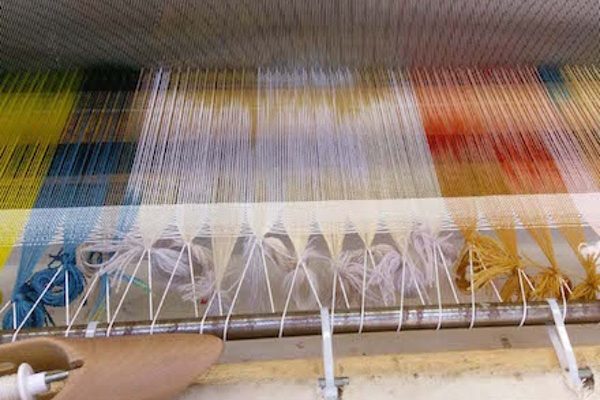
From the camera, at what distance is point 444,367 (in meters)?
0.69

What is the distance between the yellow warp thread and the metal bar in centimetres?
22

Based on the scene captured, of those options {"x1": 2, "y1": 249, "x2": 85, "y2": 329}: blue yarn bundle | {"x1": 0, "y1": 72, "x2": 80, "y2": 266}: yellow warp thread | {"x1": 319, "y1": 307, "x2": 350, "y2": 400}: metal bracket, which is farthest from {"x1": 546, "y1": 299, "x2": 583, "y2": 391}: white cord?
{"x1": 0, "y1": 72, "x2": 80, "y2": 266}: yellow warp thread

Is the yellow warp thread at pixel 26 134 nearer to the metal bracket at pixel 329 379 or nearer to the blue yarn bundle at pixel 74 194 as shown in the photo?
the blue yarn bundle at pixel 74 194

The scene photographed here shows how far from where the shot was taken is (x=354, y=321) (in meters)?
0.70

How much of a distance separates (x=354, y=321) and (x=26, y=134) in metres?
0.72

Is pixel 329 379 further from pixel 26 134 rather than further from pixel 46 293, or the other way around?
pixel 26 134

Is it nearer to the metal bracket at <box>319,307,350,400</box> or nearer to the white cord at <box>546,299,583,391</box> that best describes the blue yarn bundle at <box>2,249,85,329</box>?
the metal bracket at <box>319,307,350,400</box>

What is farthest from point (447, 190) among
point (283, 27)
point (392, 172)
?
point (283, 27)

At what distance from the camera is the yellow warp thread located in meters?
0.85

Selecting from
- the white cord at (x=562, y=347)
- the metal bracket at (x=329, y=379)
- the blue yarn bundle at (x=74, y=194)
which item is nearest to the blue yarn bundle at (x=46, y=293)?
the blue yarn bundle at (x=74, y=194)

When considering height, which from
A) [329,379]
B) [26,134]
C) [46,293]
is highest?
[26,134]

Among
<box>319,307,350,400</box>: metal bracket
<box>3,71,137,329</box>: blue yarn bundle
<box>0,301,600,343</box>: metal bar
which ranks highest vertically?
Result: <box>3,71,137,329</box>: blue yarn bundle

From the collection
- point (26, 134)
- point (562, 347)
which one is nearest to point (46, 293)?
point (26, 134)

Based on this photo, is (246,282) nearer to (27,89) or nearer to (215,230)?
(215,230)
